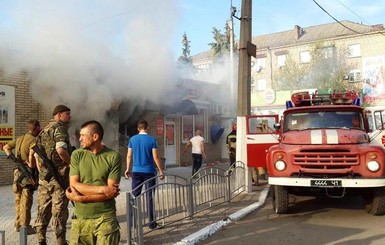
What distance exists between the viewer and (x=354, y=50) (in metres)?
42.0

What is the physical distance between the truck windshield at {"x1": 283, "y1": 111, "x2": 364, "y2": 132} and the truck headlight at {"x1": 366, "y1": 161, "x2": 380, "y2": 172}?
1.14m

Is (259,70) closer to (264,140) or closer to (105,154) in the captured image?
(264,140)

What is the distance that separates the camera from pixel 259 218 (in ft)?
21.5

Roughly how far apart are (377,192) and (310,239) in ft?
6.04

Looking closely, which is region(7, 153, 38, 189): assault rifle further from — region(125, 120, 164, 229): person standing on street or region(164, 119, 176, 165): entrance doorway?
region(164, 119, 176, 165): entrance doorway

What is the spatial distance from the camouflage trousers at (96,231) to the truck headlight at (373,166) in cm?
443

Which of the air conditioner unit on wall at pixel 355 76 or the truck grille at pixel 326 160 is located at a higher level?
the air conditioner unit on wall at pixel 355 76

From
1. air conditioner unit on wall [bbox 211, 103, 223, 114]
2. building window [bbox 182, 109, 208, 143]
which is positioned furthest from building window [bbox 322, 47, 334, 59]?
building window [bbox 182, 109, 208, 143]

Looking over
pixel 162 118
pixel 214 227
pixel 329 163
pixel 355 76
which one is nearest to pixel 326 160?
pixel 329 163

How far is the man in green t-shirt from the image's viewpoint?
3.09m

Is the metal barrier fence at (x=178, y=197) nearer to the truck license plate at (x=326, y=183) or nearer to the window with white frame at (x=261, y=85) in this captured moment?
the truck license plate at (x=326, y=183)

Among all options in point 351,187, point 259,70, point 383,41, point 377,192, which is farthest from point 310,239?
point 259,70

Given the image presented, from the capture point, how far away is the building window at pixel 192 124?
17281 millimetres

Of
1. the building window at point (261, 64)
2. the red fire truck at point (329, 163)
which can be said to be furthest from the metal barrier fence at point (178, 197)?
the building window at point (261, 64)
